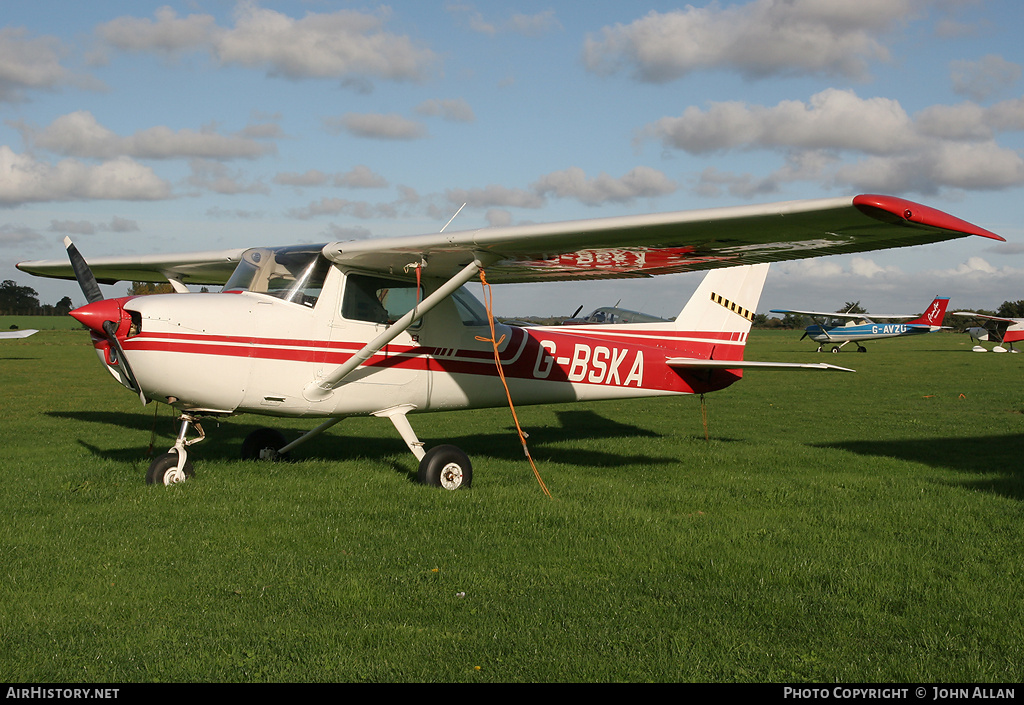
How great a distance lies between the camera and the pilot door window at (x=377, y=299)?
24.8 feet

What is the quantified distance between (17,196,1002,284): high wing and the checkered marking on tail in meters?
2.76

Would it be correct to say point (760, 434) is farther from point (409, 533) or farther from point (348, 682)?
point (348, 682)

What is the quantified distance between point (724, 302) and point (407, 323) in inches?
201

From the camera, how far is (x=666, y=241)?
619 cm

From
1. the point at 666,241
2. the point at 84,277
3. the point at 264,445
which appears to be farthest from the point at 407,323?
the point at 84,277

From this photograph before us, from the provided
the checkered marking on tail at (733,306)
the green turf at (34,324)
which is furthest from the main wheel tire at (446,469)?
the green turf at (34,324)

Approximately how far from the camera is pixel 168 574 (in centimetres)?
471

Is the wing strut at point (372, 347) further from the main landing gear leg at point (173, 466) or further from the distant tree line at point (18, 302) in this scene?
the distant tree line at point (18, 302)

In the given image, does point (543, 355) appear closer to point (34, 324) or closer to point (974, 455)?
point (974, 455)

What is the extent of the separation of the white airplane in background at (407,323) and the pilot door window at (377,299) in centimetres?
1

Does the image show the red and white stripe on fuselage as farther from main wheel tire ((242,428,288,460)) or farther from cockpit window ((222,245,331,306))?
main wheel tire ((242,428,288,460))

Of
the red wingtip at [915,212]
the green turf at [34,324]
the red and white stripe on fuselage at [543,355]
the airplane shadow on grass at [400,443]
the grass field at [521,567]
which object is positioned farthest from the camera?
the green turf at [34,324]

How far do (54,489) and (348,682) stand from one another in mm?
5288

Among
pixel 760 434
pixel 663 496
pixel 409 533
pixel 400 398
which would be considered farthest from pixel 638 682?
pixel 760 434
